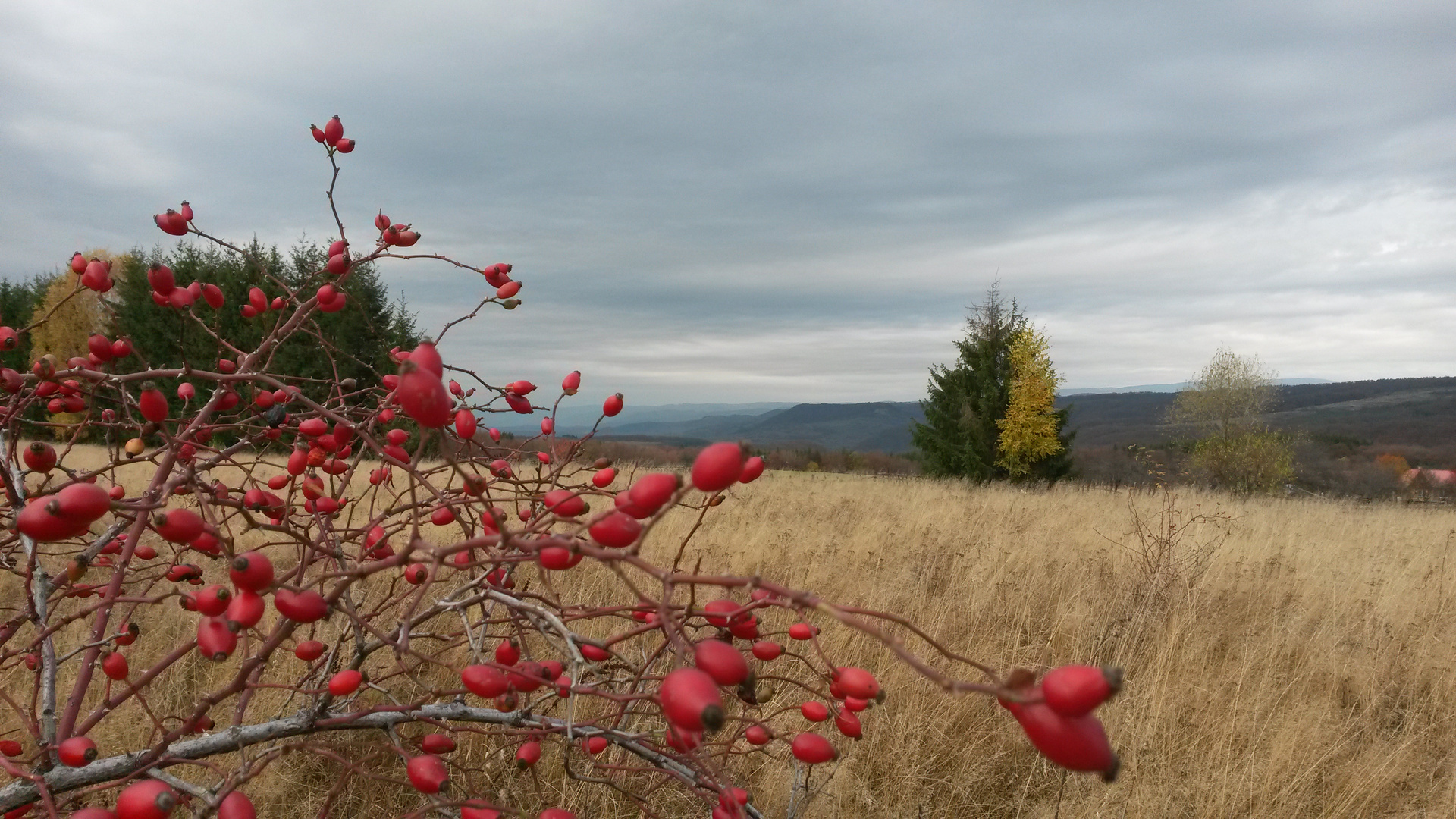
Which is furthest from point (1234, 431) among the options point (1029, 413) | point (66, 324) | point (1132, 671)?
point (66, 324)

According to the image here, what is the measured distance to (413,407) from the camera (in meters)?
0.73

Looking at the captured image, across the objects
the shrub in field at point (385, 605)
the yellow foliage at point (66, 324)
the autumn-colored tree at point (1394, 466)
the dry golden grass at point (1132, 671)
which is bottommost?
the autumn-colored tree at point (1394, 466)

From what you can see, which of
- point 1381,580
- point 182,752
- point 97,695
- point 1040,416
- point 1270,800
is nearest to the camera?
point 182,752

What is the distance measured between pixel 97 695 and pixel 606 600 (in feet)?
7.87

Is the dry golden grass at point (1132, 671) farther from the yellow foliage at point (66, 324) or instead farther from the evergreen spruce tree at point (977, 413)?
the yellow foliage at point (66, 324)

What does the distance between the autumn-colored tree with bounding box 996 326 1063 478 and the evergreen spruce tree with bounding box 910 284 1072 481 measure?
1.04 feet

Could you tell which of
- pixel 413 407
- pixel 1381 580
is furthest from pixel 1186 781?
pixel 1381 580

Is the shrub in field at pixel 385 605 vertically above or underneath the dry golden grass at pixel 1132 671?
above

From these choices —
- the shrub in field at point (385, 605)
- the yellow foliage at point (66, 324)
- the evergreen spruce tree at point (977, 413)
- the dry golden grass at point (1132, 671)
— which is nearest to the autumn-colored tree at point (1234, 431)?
the evergreen spruce tree at point (977, 413)

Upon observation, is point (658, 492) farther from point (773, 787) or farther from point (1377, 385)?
point (1377, 385)

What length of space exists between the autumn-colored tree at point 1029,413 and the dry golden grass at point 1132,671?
1217 centimetres

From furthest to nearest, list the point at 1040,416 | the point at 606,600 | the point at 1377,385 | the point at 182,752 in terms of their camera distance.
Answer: the point at 1377,385, the point at 1040,416, the point at 606,600, the point at 182,752

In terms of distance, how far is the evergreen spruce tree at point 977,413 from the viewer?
20.9 meters

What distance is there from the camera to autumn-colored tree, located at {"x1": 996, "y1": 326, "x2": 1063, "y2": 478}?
19.7 metres
